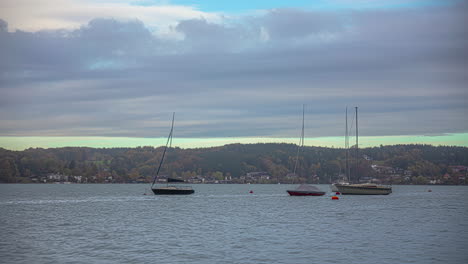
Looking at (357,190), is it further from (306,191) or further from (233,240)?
(233,240)

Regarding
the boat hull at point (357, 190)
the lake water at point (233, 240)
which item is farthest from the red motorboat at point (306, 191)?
the lake water at point (233, 240)

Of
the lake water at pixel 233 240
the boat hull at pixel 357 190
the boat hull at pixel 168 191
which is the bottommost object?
the lake water at pixel 233 240

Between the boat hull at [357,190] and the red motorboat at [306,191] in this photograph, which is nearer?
the red motorboat at [306,191]

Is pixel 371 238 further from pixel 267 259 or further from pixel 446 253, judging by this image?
pixel 267 259

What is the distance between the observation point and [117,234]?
53.3m

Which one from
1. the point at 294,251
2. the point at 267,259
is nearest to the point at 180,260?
the point at 267,259

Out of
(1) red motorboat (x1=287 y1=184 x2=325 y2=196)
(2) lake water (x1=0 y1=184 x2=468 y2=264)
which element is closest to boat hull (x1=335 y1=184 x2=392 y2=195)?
(1) red motorboat (x1=287 y1=184 x2=325 y2=196)

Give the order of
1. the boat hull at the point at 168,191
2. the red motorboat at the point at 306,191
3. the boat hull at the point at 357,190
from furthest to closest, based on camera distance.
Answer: the boat hull at the point at 357,190
the red motorboat at the point at 306,191
the boat hull at the point at 168,191

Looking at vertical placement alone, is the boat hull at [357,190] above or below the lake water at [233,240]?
above

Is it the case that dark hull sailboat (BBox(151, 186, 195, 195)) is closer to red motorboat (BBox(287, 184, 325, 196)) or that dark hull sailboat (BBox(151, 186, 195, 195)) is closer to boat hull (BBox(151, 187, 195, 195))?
boat hull (BBox(151, 187, 195, 195))

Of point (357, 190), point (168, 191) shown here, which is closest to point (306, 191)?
point (357, 190)

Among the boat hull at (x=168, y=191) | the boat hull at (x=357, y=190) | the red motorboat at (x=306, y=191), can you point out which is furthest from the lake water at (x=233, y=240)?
the boat hull at (x=357, y=190)

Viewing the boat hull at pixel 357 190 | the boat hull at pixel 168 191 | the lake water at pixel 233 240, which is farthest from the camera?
the boat hull at pixel 357 190

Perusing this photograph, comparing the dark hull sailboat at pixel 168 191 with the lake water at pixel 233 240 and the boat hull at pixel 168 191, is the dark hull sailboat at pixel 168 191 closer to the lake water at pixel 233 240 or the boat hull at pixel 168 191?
the boat hull at pixel 168 191
